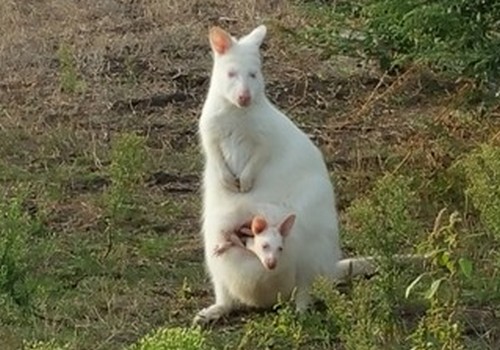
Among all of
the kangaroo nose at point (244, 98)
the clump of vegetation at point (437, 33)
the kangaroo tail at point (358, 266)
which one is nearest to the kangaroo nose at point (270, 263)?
the kangaroo tail at point (358, 266)

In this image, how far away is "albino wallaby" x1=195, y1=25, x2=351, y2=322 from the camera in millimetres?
6133

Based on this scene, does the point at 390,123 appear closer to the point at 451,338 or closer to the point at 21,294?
the point at 21,294

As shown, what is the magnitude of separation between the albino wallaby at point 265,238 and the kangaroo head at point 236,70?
50cm

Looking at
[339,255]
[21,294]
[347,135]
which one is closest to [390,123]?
[347,135]

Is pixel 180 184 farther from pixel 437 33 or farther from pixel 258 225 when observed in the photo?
pixel 258 225

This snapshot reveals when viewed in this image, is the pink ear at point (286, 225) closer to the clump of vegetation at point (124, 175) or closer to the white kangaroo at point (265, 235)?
the white kangaroo at point (265, 235)

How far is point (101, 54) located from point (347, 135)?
232cm

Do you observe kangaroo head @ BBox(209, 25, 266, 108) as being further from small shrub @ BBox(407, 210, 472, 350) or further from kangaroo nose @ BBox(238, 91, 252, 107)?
small shrub @ BBox(407, 210, 472, 350)

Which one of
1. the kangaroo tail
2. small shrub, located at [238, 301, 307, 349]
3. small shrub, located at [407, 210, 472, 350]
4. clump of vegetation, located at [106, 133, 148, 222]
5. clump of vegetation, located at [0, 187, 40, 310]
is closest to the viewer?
small shrub, located at [407, 210, 472, 350]

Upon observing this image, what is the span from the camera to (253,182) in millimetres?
6297

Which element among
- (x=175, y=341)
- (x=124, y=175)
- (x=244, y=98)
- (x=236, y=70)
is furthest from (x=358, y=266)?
(x=175, y=341)

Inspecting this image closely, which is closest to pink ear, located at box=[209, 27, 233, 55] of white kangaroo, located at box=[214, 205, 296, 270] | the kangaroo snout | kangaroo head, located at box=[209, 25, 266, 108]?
kangaroo head, located at box=[209, 25, 266, 108]

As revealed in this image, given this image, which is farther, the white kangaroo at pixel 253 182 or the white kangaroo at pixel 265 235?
the white kangaroo at pixel 253 182

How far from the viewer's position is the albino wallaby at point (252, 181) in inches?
241
